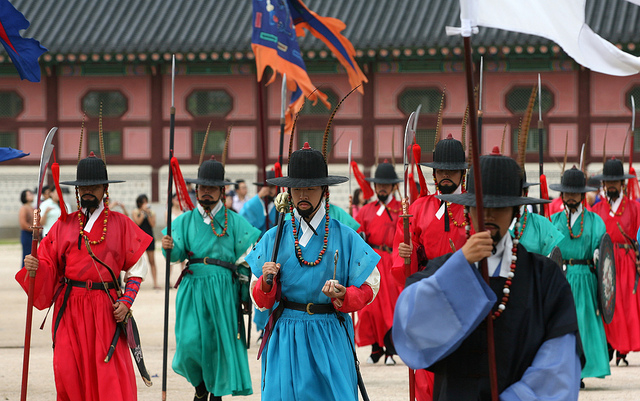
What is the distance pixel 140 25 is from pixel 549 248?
1666 cm

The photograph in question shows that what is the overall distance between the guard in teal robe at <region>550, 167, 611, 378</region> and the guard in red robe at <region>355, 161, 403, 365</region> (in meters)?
1.61

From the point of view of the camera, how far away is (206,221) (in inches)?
283

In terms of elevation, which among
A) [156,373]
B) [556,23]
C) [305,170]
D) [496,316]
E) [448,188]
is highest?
[556,23]

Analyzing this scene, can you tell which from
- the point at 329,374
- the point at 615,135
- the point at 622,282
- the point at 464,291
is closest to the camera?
the point at 464,291

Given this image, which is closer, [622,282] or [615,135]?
[622,282]

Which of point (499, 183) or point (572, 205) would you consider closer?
point (499, 183)

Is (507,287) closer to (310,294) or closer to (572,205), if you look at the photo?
(310,294)

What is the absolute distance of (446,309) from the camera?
3047mm

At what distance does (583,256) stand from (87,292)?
15.7 ft

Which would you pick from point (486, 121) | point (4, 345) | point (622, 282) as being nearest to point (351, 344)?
point (622, 282)

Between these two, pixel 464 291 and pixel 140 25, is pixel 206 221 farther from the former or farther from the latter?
pixel 140 25

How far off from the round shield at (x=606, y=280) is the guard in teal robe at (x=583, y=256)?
10 centimetres

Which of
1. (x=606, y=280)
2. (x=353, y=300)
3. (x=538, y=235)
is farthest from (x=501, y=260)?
(x=606, y=280)

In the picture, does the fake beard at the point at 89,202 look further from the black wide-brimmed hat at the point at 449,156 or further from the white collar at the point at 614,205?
the white collar at the point at 614,205
